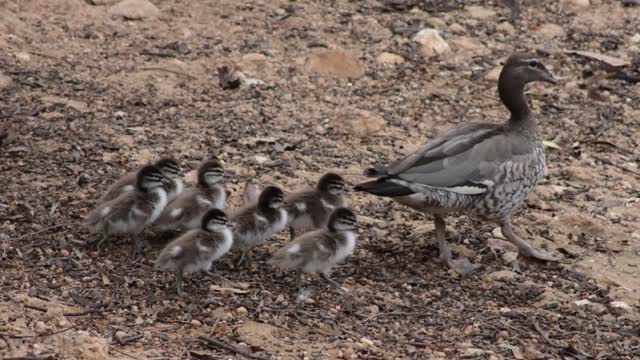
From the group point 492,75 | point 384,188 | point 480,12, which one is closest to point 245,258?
point 384,188

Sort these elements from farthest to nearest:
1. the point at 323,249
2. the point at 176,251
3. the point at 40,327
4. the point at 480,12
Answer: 1. the point at 480,12
2. the point at 323,249
3. the point at 176,251
4. the point at 40,327

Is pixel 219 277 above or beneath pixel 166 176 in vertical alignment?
beneath

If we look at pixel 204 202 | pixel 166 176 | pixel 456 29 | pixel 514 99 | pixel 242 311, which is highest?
pixel 514 99

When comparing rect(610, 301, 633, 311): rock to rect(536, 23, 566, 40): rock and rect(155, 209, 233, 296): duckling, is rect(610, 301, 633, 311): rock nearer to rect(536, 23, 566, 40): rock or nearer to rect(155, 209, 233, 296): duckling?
rect(155, 209, 233, 296): duckling

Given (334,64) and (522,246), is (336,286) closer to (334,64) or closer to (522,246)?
(522,246)

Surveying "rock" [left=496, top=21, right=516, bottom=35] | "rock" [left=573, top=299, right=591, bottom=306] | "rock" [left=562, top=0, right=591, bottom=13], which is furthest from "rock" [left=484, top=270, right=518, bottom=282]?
"rock" [left=562, top=0, right=591, bottom=13]

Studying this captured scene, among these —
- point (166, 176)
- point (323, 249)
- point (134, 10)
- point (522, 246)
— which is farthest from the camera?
point (134, 10)

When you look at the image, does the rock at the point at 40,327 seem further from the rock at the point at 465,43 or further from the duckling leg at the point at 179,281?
the rock at the point at 465,43

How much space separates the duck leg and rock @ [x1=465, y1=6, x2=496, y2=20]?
4.92 m

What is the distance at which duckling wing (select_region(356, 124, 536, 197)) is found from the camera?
8211 millimetres

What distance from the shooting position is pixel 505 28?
1295cm

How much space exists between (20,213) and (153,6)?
180 inches

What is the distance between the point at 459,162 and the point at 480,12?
5.04 m

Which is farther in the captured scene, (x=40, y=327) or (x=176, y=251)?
(x=176, y=251)
